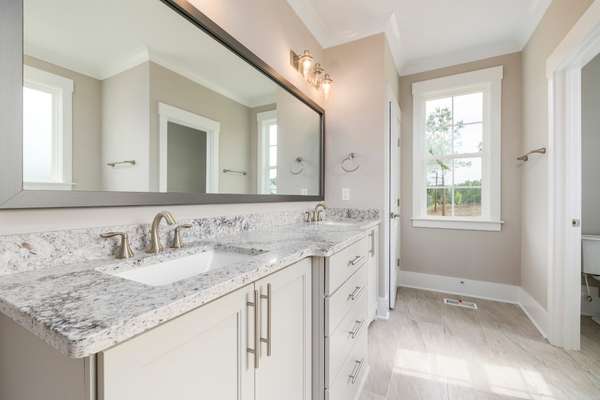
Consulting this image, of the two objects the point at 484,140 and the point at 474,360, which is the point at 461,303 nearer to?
the point at 474,360

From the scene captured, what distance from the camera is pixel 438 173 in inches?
117

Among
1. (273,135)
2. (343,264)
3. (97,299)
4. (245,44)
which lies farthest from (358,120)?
(97,299)

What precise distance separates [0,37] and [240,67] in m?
0.96

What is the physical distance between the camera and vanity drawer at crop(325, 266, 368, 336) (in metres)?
1.07

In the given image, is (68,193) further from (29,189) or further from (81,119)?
(81,119)

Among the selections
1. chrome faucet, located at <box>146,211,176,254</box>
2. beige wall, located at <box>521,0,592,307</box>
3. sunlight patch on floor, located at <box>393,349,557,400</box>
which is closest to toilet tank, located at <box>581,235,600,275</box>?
beige wall, located at <box>521,0,592,307</box>

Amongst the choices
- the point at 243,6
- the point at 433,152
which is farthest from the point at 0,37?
the point at 433,152

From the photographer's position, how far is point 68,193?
773 millimetres

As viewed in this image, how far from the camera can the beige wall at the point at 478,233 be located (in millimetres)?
2611

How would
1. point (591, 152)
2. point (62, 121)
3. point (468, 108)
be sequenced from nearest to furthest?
point (62, 121) → point (591, 152) → point (468, 108)

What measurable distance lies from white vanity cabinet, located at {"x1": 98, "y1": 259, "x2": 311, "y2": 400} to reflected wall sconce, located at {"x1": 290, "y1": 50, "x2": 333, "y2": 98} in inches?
64.9

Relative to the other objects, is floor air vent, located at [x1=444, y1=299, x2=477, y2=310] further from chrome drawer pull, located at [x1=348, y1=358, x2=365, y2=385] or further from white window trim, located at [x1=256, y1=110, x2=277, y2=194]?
white window trim, located at [x1=256, y1=110, x2=277, y2=194]

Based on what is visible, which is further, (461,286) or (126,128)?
(461,286)

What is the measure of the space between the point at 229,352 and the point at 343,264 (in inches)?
27.7
